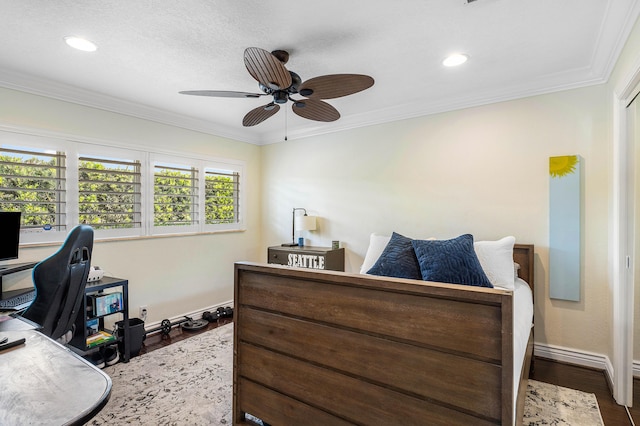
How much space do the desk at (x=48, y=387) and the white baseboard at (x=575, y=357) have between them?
3432 mm

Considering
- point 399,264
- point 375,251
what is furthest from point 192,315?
point 399,264

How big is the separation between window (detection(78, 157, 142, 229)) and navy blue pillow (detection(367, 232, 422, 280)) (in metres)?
2.69

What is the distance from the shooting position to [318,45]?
2283mm

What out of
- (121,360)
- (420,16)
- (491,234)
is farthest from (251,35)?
(121,360)

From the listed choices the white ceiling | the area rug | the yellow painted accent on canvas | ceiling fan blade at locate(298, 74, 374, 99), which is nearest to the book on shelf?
the area rug

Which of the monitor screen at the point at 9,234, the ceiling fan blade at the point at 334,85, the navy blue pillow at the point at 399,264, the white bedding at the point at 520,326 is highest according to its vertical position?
the ceiling fan blade at the point at 334,85

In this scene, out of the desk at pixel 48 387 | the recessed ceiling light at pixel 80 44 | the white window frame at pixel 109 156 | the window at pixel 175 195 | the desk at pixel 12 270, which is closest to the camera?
the desk at pixel 48 387

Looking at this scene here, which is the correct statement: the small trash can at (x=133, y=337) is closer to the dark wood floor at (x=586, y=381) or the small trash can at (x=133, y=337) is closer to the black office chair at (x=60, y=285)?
the dark wood floor at (x=586, y=381)

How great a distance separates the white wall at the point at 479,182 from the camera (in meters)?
2.72

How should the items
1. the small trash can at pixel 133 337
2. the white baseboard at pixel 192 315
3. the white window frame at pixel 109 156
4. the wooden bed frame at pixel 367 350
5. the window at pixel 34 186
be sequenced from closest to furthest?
the wooden bed frame at pixel 367 350 < the window at pixel 34 186 < the white window frame at pixel 109 156 < the small trash can at pixel 133 337 < the white baseboard at pixel 192 315

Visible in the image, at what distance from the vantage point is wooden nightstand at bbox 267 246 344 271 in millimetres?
3809

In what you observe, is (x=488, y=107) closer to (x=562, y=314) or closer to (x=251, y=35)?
(x=562, y=314)

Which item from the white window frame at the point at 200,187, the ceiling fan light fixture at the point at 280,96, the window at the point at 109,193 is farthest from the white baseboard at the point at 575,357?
the window at the point at 109,193

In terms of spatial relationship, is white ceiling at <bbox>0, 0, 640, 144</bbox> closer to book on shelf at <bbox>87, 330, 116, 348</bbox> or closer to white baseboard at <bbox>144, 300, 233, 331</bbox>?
book on shelf at <bbox>87, 330, 116, 348</bbox>
